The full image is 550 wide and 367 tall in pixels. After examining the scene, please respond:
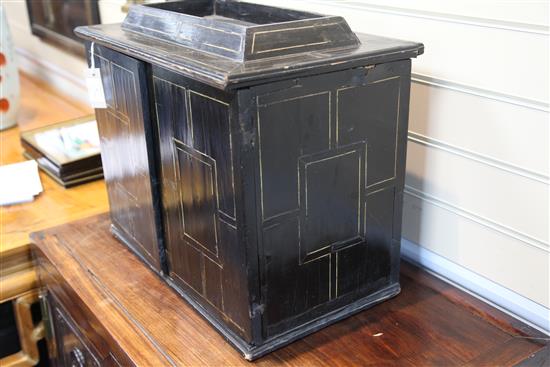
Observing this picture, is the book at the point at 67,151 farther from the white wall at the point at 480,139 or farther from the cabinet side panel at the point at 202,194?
the white wall at the point at 480,139

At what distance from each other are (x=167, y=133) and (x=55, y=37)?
4.71ft

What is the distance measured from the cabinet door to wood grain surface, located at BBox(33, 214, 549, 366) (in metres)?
0.07

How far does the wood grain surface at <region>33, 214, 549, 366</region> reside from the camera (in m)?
0.87

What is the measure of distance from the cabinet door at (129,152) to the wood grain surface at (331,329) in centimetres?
7

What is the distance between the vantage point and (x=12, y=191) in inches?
57.7

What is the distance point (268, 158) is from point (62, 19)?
1.56 meters

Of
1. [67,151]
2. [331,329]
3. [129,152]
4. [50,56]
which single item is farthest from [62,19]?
[331,329]

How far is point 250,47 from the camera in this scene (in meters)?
0.79

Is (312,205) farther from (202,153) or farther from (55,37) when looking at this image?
(55,37)

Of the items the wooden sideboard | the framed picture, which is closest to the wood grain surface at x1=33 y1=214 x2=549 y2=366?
the wooden sideboard

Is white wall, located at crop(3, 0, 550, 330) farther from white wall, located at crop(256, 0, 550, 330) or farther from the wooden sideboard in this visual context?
the wooden sideboard

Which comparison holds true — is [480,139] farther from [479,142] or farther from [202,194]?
[202,194]

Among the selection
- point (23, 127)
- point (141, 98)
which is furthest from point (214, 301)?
point (23, 127)

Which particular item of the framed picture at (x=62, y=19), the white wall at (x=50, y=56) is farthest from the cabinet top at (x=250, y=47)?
the framed picture at (x=62, y=19)
